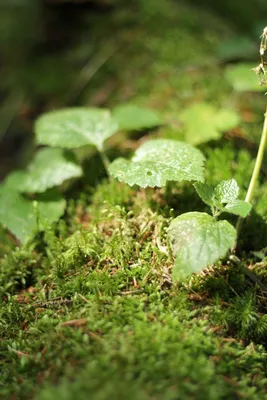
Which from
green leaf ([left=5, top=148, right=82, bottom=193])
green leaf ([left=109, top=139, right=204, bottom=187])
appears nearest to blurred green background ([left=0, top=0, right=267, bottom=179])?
green leaf ([left=5, top=148, right=82, bottom=193])

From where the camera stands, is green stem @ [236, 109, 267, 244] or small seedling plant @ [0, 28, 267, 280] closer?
small seedling plant @ [0, 28, 267, 280]

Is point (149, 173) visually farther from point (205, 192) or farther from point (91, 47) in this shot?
point (91, 47)

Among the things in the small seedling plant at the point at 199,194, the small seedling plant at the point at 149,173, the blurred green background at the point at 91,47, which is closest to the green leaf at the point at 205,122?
the small seedling plant at the point at 149,173

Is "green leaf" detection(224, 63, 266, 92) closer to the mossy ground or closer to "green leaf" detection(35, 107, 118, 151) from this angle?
the mossy ground

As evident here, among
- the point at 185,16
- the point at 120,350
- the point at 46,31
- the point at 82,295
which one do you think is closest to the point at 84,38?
the point at 46,31

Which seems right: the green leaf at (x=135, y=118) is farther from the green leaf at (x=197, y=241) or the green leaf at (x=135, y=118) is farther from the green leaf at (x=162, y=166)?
the green leaf at (x=197, y=241)

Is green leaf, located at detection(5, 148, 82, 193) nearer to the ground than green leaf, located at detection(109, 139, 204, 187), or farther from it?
nearer to the ground
